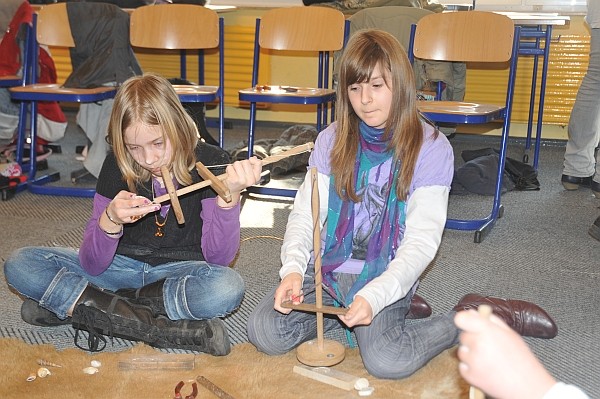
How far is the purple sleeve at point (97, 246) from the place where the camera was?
4.71 feet

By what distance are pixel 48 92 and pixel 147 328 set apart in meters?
1.34

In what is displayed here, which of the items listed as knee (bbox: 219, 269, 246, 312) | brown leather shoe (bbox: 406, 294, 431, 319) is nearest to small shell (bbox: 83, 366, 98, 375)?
knee (bbox: 219, 269, 246, 312)

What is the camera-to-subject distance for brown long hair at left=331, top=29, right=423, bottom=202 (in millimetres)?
1361

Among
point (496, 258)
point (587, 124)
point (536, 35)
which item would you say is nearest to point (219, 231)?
point (496, 258)

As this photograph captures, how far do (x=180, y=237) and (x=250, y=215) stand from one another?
905 millimetres

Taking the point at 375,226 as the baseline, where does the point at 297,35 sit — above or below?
above

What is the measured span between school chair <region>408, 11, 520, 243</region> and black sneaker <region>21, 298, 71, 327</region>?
118cm

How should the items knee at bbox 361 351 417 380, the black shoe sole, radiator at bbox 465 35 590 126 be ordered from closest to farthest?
knee at bbox 361 351 417 380 < the black shoe sole < radiator at bbox 465 35 590 126

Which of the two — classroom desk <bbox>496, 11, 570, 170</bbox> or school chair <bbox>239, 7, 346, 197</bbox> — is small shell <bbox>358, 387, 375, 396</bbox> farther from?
classroom desk <bbox>496, 11, 570, 170</bbox>

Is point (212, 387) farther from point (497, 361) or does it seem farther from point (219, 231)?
point (497, 361)

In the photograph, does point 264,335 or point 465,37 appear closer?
point 264,335

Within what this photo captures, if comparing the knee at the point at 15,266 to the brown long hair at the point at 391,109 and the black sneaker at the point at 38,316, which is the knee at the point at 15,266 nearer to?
the black sneaker at the point at 38,316

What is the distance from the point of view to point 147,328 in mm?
1470

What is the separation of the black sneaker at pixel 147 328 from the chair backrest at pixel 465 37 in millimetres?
1337
